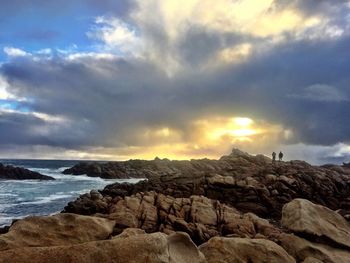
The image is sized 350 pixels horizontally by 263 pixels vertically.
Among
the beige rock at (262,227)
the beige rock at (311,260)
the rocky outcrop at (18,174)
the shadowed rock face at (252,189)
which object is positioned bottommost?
the beige rock at (311,260)

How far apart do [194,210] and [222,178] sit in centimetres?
1399

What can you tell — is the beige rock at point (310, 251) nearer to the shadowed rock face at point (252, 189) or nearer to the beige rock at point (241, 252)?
the beige rock at point (241, 252)

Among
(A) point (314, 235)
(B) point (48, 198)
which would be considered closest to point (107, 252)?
(A) point (314, 235)

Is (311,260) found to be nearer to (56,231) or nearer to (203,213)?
(56,231)

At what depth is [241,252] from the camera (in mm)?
14914

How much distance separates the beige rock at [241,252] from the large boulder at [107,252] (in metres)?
4.07

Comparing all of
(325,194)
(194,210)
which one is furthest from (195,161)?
(194,210)

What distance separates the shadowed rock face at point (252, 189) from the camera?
4016 centimetres

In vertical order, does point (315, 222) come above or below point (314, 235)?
above

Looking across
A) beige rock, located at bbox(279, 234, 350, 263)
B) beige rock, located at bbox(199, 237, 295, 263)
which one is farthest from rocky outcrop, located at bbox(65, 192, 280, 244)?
beige rock, located at bbox(199, 237, 295, 263)

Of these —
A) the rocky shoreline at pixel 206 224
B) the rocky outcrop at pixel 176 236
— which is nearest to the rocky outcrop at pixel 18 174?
the rocky shoreline at pixel 206 224

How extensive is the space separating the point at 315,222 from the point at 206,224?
10513 millimetres

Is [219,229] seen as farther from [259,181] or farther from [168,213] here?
[259,181]

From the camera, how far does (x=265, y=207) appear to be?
40.7 metres
